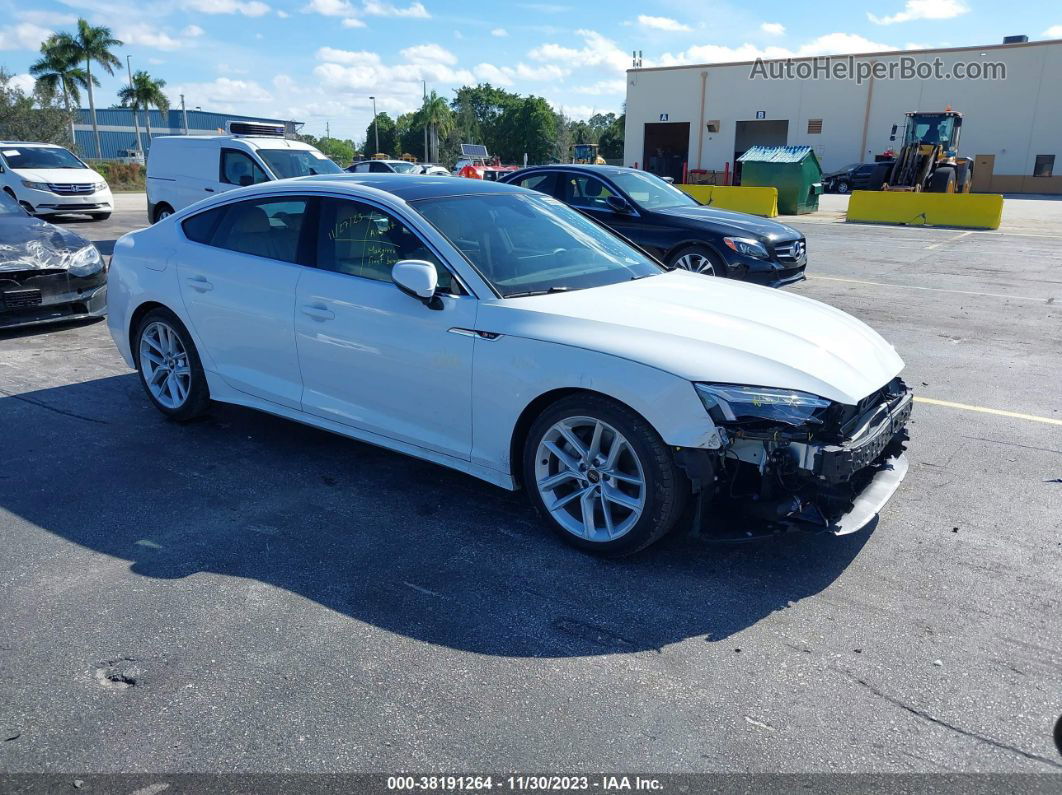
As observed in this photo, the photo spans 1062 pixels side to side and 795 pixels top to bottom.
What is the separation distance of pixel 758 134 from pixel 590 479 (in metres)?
59.2

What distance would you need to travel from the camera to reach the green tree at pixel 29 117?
138 ft

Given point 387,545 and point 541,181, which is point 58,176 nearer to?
point 541,181

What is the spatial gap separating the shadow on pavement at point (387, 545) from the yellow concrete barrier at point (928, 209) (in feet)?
66.9

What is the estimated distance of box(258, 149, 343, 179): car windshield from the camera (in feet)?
44.9

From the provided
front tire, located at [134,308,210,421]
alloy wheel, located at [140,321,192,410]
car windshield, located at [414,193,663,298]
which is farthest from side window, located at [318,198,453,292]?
alloy wheel, located at [140,321,192,410]

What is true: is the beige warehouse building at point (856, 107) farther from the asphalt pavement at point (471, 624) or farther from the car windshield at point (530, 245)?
the car windshield at point (530, 245)

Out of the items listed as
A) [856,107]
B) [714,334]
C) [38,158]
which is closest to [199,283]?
[714,334]

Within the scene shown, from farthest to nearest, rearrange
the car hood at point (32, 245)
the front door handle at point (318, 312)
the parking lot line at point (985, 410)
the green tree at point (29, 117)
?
the green tree at point (29, 117)
the car hood at point (32, 245)
the parking lot line at point (985, 410)
the front door handle at point (318, 312)

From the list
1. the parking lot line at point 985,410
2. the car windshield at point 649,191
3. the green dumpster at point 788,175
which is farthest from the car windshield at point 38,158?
the parking lot line at point 985,410

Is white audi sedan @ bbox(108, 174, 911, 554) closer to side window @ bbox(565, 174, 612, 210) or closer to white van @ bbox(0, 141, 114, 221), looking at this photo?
side window @ bbox(565, 174, 612, 210)

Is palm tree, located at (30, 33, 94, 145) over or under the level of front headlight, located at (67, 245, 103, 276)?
over

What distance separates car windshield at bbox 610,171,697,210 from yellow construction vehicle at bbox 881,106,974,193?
1971 cm

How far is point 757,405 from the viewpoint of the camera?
3.28m

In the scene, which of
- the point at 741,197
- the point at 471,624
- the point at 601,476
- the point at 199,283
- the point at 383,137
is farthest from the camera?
the point at 383,137
